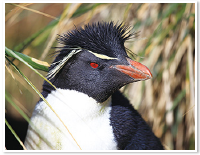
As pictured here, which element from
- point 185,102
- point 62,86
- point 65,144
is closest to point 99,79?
point 62,86

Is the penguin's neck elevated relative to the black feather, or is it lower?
lower

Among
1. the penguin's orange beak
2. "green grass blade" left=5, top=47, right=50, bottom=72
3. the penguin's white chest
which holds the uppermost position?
"green grass blade" left=5, top=47, right=50, bottom=72

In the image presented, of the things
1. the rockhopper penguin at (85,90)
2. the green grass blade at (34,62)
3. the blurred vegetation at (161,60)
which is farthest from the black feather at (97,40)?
the blurred vegetation at (161,60)

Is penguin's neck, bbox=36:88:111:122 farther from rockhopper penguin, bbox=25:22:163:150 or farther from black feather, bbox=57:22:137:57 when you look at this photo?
black feather, bbox=57:22:137:57

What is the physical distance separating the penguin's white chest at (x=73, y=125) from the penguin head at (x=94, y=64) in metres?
0.05

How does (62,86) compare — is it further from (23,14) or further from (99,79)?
(23,14)

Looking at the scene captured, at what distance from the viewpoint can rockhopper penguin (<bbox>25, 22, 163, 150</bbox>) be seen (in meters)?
1.24

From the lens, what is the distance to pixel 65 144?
50.2 inches

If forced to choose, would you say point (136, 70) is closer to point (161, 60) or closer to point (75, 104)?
point (75, 104)

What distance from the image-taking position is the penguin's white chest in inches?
49.6

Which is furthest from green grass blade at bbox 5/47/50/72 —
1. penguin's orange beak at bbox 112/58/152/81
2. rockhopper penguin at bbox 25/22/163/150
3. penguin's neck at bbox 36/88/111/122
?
penguin's orange beak at bbox 112/58/152/81

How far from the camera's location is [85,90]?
4.13 ft

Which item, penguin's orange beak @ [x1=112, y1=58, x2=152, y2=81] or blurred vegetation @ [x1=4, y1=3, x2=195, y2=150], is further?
blurred vegetation @ [x1=4, y1=3, x2=195, y2=150]

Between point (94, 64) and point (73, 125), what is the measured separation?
31 cm
